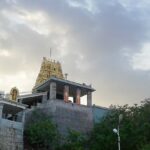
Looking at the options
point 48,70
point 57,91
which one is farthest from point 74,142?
point 48,70

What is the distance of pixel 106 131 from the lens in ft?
143

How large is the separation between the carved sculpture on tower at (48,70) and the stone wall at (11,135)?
54.0 ft

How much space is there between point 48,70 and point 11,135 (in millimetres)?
19158

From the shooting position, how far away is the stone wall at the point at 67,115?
47500mm

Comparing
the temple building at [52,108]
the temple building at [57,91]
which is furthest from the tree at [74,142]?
the temple building at [57,91]

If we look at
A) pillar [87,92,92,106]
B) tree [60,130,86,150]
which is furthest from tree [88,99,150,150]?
pillar [87,92,92,106]

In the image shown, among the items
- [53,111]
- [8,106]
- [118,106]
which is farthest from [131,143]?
[8,106]

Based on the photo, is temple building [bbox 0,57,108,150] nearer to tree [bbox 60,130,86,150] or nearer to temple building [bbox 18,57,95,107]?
temple building [bbox 18,57,95,107]

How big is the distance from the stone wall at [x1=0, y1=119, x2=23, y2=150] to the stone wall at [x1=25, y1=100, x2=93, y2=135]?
16.3ft

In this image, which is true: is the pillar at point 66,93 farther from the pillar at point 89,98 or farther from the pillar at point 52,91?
the pillar at point 89,98

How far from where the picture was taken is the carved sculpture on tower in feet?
195

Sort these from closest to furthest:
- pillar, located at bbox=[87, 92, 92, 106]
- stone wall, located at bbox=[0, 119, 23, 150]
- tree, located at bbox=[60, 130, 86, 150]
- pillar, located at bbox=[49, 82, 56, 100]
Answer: stone wall, located at bbox=[0, 119, 23, 150]
tree, located at bbox=[60, 130, 86, 150]
pillar, located at bbox=[49, 82, 56, 100]
pillar, located at bbox=[87, 92, 92, 106]

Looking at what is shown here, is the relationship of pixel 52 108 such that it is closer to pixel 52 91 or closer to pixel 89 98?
pixel 52 91

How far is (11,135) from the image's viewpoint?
42.2 meters
